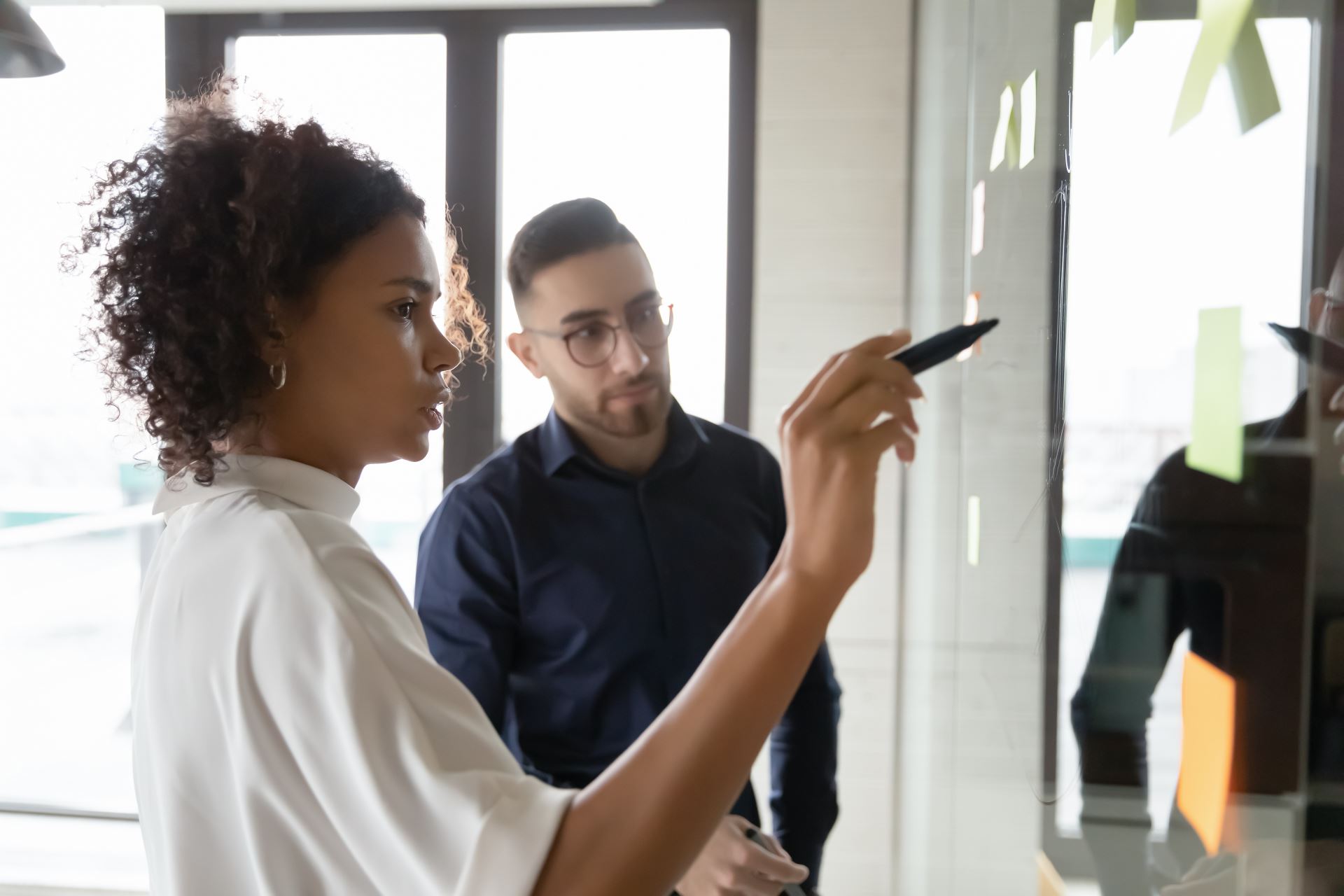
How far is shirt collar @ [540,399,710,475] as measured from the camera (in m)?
1.55

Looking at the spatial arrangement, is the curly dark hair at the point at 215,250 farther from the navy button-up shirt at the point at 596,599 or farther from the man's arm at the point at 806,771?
the man's arm at the point at 806,771

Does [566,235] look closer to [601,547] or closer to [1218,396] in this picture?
[601,547]

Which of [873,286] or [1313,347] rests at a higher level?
[873,286]

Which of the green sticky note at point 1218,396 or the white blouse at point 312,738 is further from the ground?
the green sticky note at point 1218,396

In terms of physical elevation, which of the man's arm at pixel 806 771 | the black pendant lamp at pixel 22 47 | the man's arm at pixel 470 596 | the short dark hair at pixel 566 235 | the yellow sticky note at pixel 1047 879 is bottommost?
the man's arm at pixel 806 771

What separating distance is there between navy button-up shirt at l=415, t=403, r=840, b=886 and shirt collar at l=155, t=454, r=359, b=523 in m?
0.67

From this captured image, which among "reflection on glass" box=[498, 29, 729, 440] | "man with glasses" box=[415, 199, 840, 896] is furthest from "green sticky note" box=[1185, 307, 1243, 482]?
"reflection on glass" box=[498, 29, 729, 440]

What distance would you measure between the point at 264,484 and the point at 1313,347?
0.63 meters

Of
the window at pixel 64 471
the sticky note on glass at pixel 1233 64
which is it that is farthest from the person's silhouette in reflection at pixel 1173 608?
the window at pixel 64 471

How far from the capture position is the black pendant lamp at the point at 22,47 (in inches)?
63.6

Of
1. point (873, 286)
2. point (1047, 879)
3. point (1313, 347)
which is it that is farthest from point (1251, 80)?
point (873, 286)

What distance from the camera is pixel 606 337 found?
157cm

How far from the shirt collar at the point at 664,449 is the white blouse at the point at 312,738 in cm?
89

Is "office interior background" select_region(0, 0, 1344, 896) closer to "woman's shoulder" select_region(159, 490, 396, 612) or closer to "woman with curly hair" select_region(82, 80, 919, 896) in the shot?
"woman with curly hair" select_region(82, 80, 919, 896)
